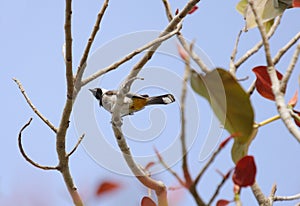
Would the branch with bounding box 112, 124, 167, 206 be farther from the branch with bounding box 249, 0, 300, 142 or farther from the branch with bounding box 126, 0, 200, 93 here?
the branch with bounding box 249, 0, 300, 142

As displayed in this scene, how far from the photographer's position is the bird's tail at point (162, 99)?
1027 millimetres

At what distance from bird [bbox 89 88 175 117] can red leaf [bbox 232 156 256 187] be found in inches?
15.8

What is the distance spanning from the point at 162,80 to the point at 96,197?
0.92 feet

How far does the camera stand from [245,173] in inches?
24.2

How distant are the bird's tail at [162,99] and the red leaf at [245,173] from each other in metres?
0.40

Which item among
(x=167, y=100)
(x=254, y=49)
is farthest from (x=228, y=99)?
(x=254, y=49)

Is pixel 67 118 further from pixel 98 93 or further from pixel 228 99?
A: pixel 228 99

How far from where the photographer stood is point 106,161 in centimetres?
92

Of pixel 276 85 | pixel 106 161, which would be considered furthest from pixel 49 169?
pixel 276 85

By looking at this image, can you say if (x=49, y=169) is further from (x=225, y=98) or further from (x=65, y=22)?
(x=225, y=98)

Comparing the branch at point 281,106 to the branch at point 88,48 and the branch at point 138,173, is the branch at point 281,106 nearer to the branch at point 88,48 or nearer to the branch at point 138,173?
the branch at point 138,173

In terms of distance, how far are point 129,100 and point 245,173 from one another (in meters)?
0.49

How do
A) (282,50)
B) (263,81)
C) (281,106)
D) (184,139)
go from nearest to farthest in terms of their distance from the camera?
(184,139) < (281,106) < (263,81) < (282,50)

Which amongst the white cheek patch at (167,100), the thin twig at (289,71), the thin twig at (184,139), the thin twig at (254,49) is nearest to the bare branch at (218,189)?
the thin twig at (184,139)
